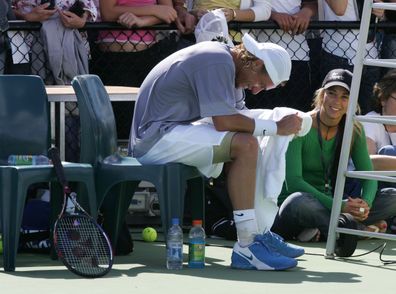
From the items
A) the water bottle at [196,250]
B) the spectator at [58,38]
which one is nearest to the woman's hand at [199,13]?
the spectator at [58,38]

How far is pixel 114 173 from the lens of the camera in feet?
22.6

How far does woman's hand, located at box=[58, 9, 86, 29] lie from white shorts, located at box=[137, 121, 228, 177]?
2148 mm

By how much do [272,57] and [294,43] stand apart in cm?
261

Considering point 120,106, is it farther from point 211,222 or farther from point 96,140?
point 96,140

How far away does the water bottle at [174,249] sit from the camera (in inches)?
Result: 258

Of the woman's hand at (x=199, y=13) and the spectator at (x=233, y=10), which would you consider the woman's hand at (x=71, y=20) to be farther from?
the woman's hand at (x=199, y=13)

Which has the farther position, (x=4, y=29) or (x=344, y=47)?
(x=344, y=47)

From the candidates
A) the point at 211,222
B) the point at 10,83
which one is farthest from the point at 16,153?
the point at 211,222

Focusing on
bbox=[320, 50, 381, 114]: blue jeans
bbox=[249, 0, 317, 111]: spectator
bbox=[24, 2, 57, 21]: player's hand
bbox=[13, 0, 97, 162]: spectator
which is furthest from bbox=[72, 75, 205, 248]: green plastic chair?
bbox=[320, 50, 381, 114]: blue jeans

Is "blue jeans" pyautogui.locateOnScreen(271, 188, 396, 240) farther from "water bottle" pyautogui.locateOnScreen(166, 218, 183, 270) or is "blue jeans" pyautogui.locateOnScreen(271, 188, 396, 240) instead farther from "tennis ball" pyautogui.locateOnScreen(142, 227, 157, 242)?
"water bottle" pyautogui.locateOnScreen(166, 218, 183, 270)

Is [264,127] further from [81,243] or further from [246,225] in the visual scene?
[81,243]

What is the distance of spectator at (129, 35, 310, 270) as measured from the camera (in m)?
6.64

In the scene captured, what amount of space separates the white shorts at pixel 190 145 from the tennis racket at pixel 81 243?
68 cm

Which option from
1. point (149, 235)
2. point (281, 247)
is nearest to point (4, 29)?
point (149, 235)
